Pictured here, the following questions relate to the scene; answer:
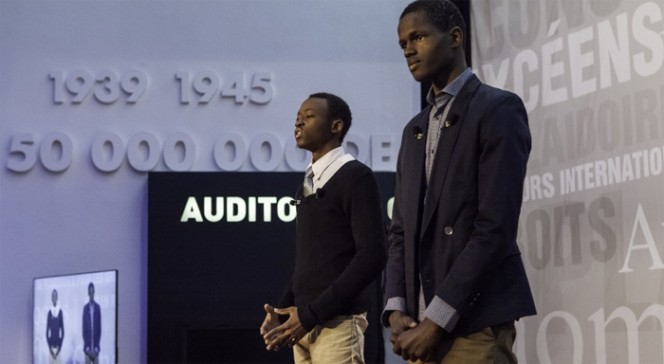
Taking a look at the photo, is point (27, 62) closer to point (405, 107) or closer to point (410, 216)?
point (405, 107)

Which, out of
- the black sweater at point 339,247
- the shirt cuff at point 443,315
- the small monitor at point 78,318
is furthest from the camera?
the small monitor at point 78,318

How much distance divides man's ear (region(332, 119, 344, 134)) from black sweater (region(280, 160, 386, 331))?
0.16m

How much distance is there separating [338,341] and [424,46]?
3.43ft

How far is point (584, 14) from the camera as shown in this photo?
333 centimetres

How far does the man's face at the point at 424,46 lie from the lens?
2.03 meters

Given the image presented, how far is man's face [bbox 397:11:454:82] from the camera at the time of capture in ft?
6.64

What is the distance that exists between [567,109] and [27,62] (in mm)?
4066

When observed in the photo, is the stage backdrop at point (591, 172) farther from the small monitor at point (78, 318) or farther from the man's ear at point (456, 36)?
the small monitor at point (78, 318)

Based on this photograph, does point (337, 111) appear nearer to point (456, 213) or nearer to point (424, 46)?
point (424, 46)

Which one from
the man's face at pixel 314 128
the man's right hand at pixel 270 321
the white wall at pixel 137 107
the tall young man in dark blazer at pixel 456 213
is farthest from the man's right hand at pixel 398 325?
the white wall at pixel 137 107

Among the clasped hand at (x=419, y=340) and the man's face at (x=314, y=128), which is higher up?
the man's face at (x=314, y=128)

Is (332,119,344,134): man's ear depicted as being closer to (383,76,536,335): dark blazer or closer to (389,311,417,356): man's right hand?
(383,76,536,335): dark blazer

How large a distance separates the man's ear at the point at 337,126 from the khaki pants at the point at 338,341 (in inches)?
22.1

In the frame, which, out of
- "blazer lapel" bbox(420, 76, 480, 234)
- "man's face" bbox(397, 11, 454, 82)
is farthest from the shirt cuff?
"man's face" bbox(397, 11, 454, 82)
